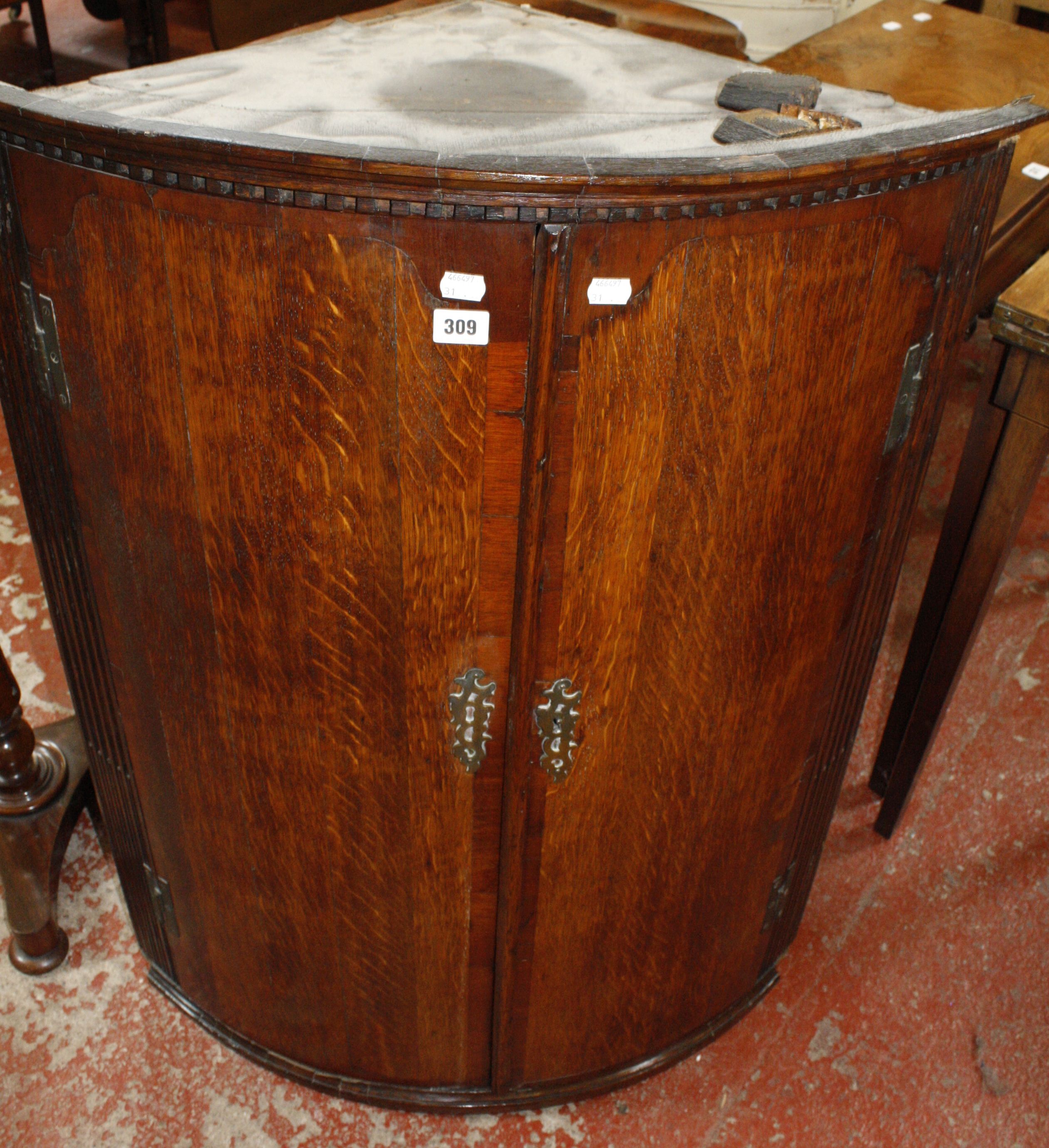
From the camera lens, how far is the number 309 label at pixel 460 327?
3.33 feet

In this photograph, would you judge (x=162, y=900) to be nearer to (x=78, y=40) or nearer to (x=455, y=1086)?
(x=455, y=1086)

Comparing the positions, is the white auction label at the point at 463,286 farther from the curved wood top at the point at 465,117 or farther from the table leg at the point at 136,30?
the table leg at the point at 136,30

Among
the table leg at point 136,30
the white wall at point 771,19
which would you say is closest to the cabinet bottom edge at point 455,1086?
the white wall at point 771,19

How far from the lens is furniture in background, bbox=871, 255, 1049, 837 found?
174cm

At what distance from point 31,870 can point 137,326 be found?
124 cm

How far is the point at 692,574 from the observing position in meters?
1.26

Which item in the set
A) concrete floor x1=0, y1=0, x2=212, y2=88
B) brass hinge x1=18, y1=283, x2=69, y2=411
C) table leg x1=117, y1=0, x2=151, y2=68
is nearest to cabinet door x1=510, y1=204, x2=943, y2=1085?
brass hinge x1=18, y1=283, x2=69, y2=411

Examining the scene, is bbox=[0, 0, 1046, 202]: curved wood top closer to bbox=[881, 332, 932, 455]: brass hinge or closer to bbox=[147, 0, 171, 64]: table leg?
bbox=[881, 332, 932, 455]: brass hinge

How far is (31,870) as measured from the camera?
1.95 meters

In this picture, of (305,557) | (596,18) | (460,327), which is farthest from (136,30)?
(460,327)

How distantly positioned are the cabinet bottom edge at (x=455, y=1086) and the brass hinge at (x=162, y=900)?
0.21 metres

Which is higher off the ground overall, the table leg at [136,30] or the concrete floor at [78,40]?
the table leg at [136,30]

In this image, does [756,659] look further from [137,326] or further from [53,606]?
[53,606]

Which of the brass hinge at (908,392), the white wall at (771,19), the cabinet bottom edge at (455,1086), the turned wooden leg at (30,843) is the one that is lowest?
the cabinet bottom edge at (455,1086)
